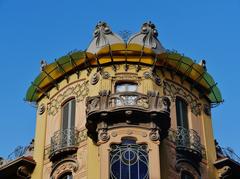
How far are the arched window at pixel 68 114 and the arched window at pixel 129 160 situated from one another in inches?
153

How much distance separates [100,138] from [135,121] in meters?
1.77

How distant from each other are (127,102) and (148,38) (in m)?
5.22

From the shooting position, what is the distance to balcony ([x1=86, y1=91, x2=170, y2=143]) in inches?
1252

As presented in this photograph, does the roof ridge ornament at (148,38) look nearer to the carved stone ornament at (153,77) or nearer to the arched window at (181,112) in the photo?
the carved stone ornament at (153,77)

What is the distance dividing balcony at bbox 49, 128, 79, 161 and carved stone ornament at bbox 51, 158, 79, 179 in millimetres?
373

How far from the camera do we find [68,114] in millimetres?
35156

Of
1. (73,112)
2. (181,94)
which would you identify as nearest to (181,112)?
(181,94)

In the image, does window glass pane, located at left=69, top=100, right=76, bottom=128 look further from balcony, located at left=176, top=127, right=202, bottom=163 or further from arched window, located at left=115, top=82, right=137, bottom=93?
balcony, located at left=176, top=127, right=202, bottom=163

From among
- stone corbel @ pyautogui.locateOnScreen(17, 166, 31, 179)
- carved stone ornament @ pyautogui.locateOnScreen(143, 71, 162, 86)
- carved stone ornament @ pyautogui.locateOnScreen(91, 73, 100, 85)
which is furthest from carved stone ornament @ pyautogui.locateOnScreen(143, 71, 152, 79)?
stone corbel @ pyautogui.locateOnScreen(17, 166, 31, 179)

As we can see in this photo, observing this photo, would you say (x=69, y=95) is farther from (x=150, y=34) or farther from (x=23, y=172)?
(x=150, y=34)

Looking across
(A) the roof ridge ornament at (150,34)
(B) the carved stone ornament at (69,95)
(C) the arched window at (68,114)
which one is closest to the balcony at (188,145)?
(A) the roof ridge ornament at (150,34)

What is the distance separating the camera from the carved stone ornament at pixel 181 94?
116 feet

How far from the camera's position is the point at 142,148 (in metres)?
31.4

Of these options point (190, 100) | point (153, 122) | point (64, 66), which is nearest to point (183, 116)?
A: point (190, 100)
